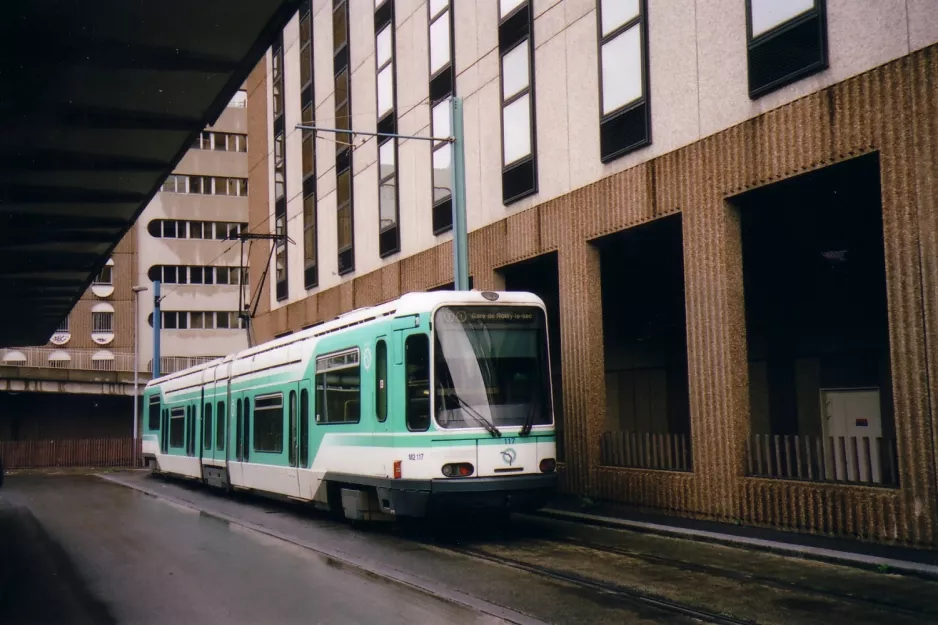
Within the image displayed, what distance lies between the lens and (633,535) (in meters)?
14.0

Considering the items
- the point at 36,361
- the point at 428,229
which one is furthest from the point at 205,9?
the point at 36,361

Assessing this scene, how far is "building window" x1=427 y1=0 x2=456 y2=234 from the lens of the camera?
23.9 meters

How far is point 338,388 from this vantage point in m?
16.1

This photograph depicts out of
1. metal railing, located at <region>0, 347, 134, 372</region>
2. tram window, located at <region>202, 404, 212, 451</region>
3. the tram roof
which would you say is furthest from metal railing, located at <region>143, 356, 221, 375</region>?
the tram roof

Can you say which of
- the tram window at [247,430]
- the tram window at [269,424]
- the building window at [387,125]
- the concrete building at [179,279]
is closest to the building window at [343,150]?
the building window at [387,125]

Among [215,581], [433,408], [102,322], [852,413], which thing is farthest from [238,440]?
[102,322]

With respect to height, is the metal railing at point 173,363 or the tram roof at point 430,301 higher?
the metal railing at point 173,363

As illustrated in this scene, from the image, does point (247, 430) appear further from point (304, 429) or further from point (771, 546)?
point (771, 546)

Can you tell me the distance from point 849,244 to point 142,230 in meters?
54.3

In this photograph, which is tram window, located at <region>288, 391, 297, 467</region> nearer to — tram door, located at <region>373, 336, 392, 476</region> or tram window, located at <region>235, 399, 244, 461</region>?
tram window, located at <region>235, 399, 244, 461</region>

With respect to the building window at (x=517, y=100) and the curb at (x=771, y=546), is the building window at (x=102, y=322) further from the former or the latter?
the curb at (x=771, y=546)

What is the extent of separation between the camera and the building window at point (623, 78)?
55.5 ft

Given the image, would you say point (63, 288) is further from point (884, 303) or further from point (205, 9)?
point (884, 303)

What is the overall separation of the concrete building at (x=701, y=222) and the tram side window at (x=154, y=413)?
7.58m
